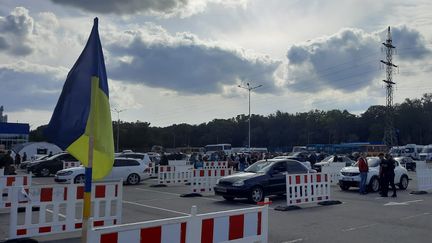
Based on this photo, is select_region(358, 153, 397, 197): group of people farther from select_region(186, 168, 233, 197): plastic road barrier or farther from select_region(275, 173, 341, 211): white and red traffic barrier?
select_region(186, 168, 233, 197): plastic road barrier

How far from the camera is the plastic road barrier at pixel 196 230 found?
13.1 ft

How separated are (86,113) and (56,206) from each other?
4.62m

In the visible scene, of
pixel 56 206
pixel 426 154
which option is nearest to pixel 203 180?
pixel 56 206

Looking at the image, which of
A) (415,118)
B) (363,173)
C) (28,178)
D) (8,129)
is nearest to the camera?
(28,178)

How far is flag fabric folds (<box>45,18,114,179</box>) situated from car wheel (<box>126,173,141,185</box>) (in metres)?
19.2

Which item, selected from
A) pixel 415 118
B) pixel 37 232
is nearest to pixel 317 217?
pixel 37 232

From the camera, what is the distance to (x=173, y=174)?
24.2 m

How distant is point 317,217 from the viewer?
1267 centimetres

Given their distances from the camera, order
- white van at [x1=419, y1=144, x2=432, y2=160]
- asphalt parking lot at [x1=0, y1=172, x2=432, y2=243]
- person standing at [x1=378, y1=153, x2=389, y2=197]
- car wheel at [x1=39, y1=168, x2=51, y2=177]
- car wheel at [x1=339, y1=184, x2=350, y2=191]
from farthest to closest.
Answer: white van at [x1=419, y1=144, x2=432, y2=160] < car wheel at [x1=39, y1=168, x2=51, y2=177] < car wheel at [x1=339, y1=184, x2=350, y2=191] < person standing at [x1=378, y1=153, x2=389, y2=197] < asphalt parking lot at [x1=0, y1=172, x2=432, y2=243]

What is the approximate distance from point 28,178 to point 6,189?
1.10 m

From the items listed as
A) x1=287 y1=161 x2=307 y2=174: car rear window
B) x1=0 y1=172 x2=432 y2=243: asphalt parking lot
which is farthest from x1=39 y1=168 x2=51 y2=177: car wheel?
x1=287 y1=161 x2=307 y2=174: car rear window

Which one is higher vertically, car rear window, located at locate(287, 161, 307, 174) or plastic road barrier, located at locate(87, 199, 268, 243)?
car rear window, located at locate(287, 161, 307, 174)

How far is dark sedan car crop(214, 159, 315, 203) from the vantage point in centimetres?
1594

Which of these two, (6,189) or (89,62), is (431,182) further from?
(89,62)
